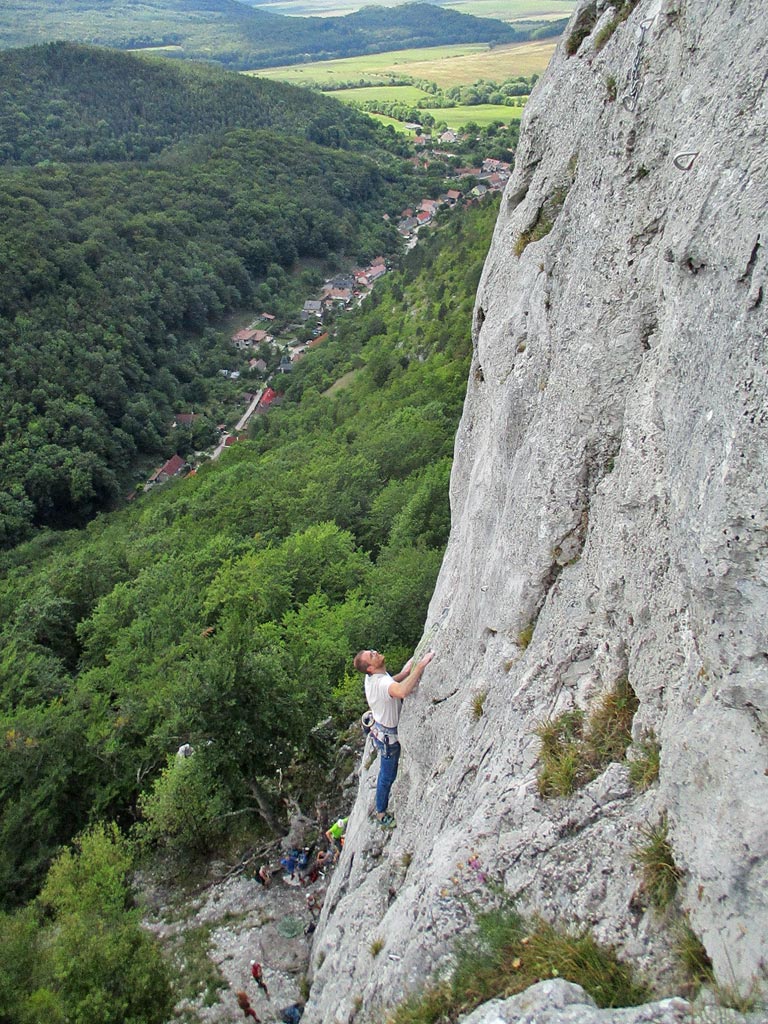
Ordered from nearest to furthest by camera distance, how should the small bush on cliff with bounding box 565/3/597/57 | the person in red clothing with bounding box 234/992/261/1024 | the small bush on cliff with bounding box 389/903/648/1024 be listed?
the small bush on cliff with bounding box 389/903/648/1024 → the small bush on cliff with bounding box 565/3/597/57 → the person in red clothing with bounding box 234/992/261/1024

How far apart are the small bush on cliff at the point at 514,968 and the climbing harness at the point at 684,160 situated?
6.44 meters

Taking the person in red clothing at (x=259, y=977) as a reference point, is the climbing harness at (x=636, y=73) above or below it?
above

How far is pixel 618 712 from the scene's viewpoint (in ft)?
20.4

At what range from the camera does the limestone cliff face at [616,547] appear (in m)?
4.74

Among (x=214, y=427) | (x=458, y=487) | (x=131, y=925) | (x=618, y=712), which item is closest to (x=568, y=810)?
(x=618, y=712)

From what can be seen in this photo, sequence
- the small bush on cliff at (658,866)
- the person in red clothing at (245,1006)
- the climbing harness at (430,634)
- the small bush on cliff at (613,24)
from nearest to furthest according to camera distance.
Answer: the small bush on cliff at (658,866) < the small bush on cliff at (613,24) < the climbing harness at (430,634) < the person in red clothing at (245,1006)

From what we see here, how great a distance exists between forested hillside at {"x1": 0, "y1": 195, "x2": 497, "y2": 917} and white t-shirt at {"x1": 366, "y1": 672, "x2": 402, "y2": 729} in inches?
212

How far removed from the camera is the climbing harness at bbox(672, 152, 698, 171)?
239 inches

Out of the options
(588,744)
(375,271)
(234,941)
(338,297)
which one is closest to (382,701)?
(588,744)

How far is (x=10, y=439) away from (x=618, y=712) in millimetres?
69795

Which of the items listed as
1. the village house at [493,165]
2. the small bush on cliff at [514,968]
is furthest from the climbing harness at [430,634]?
the village house at [493,165]

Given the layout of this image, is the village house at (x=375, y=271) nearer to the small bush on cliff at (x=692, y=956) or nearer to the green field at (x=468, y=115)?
the green field at (x=468, y=115)

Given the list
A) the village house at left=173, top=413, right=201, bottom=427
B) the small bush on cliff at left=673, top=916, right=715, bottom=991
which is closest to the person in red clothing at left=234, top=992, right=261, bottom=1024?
the small bush on cliff at left=673, top=916, right=715, bottom=991

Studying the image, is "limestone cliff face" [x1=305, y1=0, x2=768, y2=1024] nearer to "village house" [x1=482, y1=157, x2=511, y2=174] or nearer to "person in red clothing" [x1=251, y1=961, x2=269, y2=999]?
"person in red clothing" [x1=251, y1=961, x2=269, y2=999]
